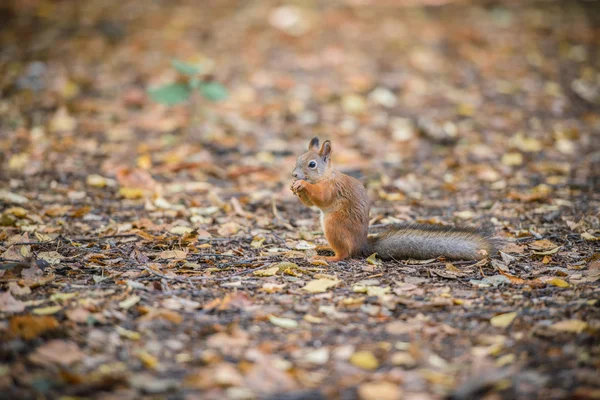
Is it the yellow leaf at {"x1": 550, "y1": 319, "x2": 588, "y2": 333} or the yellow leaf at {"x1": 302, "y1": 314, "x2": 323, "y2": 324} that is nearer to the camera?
the yellow leaf at {"x1": 550, "y1": 319, "x2": 588, "y2": 333}

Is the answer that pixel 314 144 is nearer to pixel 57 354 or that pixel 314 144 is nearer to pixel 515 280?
pixel 515 280

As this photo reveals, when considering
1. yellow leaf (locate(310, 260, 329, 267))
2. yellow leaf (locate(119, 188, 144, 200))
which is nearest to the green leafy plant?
yellow leaf (locate(119, 188, 144, 200))

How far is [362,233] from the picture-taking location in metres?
4.13

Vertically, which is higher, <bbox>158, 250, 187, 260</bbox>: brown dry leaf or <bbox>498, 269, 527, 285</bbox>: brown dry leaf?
<bbox>158, 250, 187, 260</bbox>: brown dry leaf

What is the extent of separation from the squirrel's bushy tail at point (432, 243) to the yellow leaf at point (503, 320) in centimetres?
89

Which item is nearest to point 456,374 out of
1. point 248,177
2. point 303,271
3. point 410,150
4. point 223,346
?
point 223,346

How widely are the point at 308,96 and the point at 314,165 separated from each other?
4151 millimetres

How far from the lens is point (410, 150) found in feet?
23.4

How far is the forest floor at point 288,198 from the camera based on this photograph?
109 inches

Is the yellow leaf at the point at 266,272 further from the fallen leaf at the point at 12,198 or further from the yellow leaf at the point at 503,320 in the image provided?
the fallen leaf at the point at 12,198

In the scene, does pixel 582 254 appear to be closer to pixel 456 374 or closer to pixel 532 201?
pixel 532 201

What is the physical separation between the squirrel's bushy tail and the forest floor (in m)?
0.10

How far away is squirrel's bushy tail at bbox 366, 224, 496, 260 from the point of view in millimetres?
4039

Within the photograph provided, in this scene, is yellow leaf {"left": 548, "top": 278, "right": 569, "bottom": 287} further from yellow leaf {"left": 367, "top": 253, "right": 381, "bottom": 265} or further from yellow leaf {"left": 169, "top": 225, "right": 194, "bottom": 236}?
yellow leaf {"left": 169, "top": 225, "right": 194, "bottom": 236}
